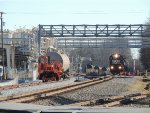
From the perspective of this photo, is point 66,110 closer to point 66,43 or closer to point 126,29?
point 126,29

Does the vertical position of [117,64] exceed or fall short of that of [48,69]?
it exceeds it

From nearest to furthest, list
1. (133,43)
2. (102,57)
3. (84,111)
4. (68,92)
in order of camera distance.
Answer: (84,111)
(68,92)
(133,43)
(102,57)

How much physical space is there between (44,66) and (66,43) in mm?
62816

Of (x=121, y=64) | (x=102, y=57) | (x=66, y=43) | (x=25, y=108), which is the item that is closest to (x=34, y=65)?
(x=121, y=64)

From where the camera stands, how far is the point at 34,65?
183 feet

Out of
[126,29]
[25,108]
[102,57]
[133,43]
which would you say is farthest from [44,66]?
[102,57]

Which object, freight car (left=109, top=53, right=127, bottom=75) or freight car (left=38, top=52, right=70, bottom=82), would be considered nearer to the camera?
freight car (left=38, top=52, right=70, bottom=82)

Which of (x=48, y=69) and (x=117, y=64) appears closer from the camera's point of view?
(x=48, y=69)

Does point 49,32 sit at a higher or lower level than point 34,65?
higher

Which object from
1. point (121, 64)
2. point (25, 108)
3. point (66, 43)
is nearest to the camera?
point (25, 108)

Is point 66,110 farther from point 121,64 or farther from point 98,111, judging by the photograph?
point 121,64

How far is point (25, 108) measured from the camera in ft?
16.8

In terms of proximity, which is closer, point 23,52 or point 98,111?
point 98,111

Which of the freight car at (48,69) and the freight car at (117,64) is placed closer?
the freight car at (48,69)
